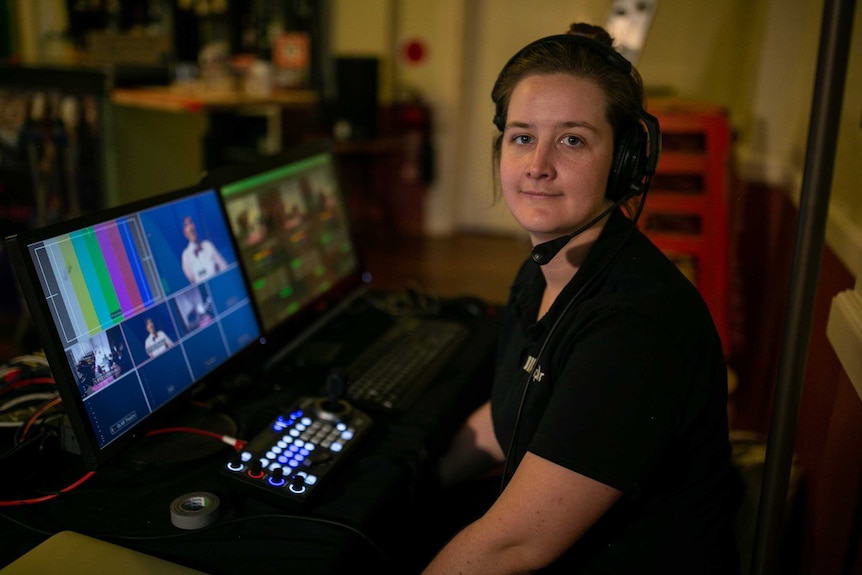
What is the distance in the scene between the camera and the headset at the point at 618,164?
3.26ft

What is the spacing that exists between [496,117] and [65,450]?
0.85 meters

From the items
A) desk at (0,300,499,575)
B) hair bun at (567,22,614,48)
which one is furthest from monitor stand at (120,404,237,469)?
hair bun at (567,22,614,48)

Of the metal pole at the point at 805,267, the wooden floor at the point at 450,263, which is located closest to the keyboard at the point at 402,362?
the metal pole at the point at 805,267

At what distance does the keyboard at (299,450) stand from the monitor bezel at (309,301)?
0.29 metres

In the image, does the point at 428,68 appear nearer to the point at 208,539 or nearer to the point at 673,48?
the point at 673,48

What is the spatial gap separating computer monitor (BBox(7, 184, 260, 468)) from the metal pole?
2.71ft

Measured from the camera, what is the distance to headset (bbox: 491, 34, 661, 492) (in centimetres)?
99

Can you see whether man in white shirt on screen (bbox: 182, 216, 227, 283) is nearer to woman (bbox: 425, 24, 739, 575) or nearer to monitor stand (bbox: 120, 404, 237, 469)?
monitor stand (bbox: 120, 404, 237, 469)

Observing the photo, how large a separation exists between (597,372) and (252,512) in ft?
1.66

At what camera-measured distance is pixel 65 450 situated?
1067 millimetres

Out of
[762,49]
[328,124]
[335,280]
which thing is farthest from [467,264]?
[335,280]

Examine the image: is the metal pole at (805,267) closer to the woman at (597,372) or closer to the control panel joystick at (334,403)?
the woman at (597,372)

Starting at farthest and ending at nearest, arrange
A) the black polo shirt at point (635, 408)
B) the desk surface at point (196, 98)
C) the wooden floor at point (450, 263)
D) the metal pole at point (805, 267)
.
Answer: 1. the wooden floor at point (450, 263)
2. the desk surface at point (196, 98)
3. the black polo shirt at point (635, 408)
4. the metal pole at point (805, 267)

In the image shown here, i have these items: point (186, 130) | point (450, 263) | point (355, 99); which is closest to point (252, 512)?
point (186, 130)
